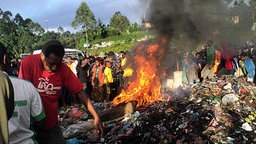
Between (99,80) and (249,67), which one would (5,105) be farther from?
(249,67)

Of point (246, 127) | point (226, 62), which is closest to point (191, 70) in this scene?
point (226, 62)

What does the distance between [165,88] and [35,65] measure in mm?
7564

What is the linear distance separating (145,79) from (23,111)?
8.13 metres

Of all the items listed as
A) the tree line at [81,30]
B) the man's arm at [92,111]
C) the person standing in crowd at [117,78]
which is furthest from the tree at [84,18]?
the man's arm at [92,111]

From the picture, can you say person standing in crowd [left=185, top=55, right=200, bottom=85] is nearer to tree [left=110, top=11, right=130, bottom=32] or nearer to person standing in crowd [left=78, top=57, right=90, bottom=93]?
person standing in crowd [left=78, top=57, right=90, bottom=93]

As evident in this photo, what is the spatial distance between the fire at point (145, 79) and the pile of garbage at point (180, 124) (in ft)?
2.79

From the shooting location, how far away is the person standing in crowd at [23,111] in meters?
2.27

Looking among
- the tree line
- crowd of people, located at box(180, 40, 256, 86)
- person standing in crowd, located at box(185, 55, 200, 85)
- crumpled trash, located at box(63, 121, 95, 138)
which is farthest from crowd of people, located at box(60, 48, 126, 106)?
the tree line

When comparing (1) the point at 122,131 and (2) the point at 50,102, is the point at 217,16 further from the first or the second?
(2) the point at 50,102

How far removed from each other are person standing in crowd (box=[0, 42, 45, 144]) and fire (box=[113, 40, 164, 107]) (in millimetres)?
6617

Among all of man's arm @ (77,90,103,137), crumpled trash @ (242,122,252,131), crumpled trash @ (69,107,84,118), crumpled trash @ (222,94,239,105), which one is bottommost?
crumpled trash @ (242,122,252,131)

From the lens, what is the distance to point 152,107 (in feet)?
26.7

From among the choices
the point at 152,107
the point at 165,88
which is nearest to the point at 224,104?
the point at 152,107

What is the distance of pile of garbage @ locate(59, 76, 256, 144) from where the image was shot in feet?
21.2
